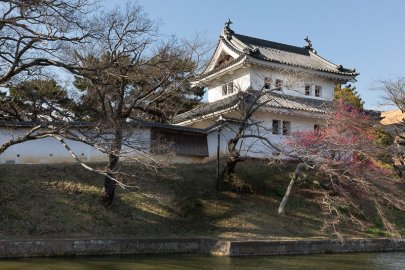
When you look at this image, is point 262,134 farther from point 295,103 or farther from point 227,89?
point 227,89

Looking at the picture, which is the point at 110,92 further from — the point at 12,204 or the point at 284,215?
the point at 284,215

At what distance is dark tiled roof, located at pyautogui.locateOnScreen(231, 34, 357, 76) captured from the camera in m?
28.0

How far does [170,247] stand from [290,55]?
61.7 feet

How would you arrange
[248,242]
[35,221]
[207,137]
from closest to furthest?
[248,242]
[35,221]
[207,137]

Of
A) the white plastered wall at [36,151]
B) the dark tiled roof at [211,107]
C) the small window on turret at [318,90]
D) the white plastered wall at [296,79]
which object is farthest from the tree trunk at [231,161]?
the small window on turret at [318,90]

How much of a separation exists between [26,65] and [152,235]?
7.56 metres

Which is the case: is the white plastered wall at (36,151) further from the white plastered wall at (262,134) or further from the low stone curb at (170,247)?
the low stone curb at (170,247)

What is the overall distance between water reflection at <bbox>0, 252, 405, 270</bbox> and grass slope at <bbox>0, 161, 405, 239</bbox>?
2.27m

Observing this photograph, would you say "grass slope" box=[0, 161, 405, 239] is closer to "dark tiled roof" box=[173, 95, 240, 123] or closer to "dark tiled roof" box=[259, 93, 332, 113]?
"dark tiled roof" box=[173, 95, 240, 123]

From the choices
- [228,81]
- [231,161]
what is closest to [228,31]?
[228,81]

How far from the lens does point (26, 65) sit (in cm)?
1288

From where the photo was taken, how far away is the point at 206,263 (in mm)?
13031

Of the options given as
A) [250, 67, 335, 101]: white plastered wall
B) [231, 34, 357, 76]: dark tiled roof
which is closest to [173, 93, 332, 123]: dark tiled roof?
[250, 67, 335, 101]: white plastered wall

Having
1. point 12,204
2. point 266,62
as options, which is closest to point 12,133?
point 12,204
